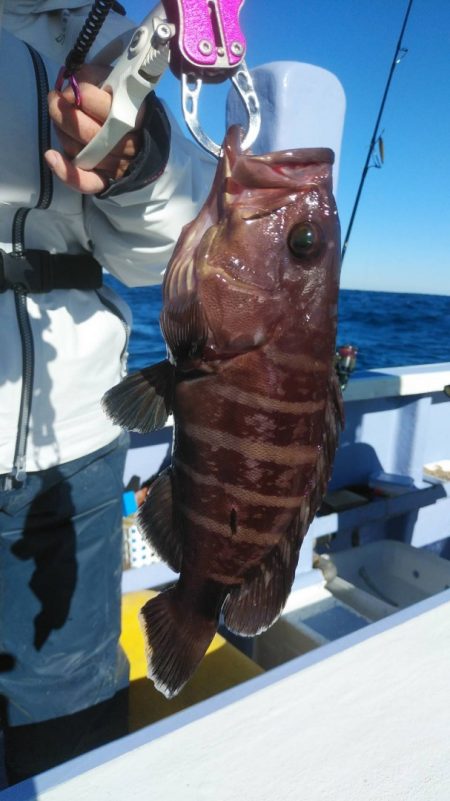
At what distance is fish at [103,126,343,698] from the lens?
3.80 feet

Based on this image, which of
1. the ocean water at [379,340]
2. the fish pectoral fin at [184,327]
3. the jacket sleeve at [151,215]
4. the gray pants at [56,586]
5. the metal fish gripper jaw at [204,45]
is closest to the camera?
the metal fish gripper jaw at [204,45]

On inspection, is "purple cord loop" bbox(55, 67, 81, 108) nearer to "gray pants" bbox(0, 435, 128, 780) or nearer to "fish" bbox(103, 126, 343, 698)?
"fish" bbox(103, 126, 343, 698)

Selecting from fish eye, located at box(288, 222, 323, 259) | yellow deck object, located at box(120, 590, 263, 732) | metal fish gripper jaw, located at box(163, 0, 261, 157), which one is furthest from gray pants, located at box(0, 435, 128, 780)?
metal fish gripper jaw, located at box(163, 0, 261, 157)

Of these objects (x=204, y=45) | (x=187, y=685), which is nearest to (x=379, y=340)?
(x=187, y=685)

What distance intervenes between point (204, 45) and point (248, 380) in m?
0.58

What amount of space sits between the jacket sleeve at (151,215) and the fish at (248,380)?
320 millimetres

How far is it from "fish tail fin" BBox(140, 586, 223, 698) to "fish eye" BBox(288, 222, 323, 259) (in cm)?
77

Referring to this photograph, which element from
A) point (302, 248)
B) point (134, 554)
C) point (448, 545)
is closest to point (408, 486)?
point (448, 545)

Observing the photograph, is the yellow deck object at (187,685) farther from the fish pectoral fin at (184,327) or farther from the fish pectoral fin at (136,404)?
the fish pectoral fin at (184,327)

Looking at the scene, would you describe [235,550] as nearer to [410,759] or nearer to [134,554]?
[410,759]

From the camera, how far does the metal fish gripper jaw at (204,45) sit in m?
0.95


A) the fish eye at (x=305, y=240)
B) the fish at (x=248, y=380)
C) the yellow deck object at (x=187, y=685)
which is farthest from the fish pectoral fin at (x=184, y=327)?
the yellow deck object at (x=187, y=685)

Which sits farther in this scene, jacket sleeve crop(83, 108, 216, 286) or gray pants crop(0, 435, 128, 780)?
gray pants crop(0, 435, 128, 780)

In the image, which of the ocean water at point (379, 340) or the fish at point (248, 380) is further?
the ocean water at point (379, 340)
